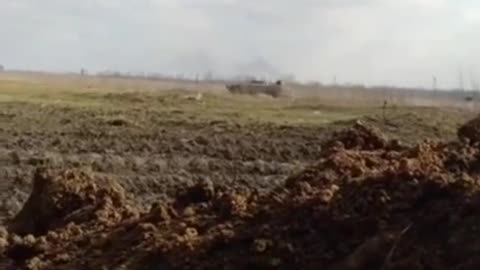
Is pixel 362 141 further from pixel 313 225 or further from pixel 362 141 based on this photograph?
pixel 313 225

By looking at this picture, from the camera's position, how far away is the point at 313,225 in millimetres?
7328

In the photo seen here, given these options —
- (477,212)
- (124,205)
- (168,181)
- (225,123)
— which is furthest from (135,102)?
(477,212)

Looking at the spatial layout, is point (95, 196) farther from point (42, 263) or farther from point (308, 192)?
point (308, 192)

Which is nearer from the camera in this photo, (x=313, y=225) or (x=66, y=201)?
(x=313, y=225)

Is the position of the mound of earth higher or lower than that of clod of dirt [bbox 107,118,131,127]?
higher

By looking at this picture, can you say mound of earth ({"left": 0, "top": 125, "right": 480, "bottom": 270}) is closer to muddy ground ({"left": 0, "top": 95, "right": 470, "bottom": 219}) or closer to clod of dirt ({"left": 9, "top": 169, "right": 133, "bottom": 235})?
clod of dirt ({"left": 9, "top": 169, "right": 133, "bottom": 235})

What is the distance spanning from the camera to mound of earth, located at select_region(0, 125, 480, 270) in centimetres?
674

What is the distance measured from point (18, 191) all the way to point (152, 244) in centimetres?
1311

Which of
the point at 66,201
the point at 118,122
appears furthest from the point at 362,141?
the point at 118,122

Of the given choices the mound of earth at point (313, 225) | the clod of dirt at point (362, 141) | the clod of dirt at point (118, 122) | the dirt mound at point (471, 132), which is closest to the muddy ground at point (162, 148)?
the clod of dirt at point (118, 122)

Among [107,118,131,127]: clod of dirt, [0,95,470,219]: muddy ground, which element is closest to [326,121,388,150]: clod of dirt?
[0,95,470,219]: muddy ground

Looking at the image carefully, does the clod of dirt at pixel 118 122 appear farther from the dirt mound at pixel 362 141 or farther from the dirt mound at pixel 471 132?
the dirt mound at pixel 471 132

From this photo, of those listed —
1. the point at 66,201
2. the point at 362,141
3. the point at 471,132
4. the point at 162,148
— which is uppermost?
the point at 471,132

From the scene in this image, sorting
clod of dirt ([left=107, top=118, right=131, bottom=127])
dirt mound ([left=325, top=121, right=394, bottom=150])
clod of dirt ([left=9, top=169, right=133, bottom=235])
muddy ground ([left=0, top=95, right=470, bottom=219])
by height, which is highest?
dirt mound ([left=325, top=121, right=394, bottom=150])
